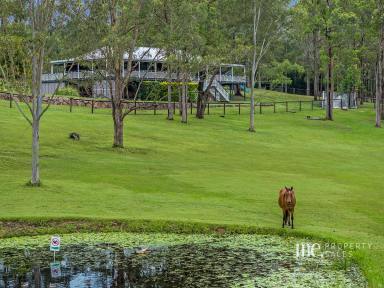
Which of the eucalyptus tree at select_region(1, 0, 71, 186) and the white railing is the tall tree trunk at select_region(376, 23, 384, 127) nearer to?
the white railing

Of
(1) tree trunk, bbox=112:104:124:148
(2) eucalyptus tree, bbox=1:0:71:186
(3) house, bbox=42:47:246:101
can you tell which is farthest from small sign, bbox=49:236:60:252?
(3) house, bbox=42:47:246:101

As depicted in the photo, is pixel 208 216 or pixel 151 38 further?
pixel 151 38

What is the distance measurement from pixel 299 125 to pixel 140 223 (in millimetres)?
48080

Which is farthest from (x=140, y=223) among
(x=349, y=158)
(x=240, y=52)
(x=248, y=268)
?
(x=240, y=52)

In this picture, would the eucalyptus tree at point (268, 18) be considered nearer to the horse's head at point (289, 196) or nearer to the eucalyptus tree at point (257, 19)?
the eucalyptus tree at point (257, 19)

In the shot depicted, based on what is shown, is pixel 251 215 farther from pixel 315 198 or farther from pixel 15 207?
pixel 15 207

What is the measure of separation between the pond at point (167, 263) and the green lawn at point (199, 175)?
155 centimetres

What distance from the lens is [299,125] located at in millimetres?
68812

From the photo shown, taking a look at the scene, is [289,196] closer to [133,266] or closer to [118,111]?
[133,266]

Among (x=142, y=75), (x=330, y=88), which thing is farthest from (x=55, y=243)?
(x=142, y=75)

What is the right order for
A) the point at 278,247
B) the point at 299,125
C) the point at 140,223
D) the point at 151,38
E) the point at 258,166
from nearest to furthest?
the point at 278,247
the point at 140,223
the point at 258,166
the point at 151,38
the point at 299,125

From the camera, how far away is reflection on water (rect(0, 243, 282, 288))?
53.8 feet

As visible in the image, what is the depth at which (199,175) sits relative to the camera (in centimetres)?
3544

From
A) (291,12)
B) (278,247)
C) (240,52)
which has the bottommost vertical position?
(278,247)
